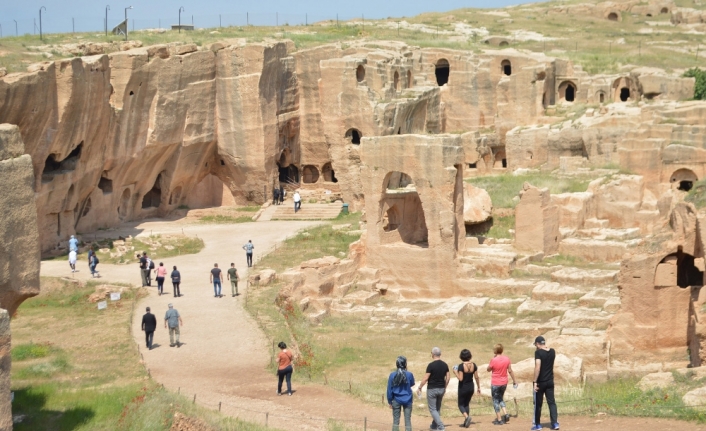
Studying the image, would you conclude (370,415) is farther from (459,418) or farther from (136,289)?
(136,289)

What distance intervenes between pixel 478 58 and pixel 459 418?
124 ft

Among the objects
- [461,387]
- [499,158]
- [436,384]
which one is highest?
[436,384]

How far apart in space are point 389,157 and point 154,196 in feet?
55.6

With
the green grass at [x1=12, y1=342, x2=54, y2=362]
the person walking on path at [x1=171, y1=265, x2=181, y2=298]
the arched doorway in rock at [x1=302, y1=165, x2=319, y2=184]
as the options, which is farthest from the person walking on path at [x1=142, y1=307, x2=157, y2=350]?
the arched doorway in rock at [x1=302, y1=165, x2=319, y2=184]

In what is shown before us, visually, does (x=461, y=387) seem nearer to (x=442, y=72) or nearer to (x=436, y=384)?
(x=436, y=384)

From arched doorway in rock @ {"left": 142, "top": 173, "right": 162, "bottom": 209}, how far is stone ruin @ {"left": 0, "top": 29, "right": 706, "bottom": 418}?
71mm

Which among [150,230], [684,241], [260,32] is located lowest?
[150,230]

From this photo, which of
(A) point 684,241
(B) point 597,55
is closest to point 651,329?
(A) point 684,241

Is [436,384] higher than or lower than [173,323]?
higher

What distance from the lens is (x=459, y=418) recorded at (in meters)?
17.2

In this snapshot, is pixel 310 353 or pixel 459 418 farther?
pixel 310 353

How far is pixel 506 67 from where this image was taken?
5331cm

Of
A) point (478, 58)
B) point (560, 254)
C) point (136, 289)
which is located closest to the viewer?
point (136, 289)

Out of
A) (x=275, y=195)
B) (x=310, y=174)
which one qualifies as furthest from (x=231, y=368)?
(x=310, y=174)
